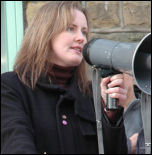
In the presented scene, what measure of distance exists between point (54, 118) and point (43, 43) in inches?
13.6

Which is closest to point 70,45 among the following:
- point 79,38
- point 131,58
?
point 79,38

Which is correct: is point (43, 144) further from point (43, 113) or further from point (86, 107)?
point (86, 107)

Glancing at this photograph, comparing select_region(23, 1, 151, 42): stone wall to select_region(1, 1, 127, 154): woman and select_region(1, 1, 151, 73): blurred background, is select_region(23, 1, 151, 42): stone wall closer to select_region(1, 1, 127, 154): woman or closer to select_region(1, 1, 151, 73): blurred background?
select_region(1, 1, 151, 73): blurred background

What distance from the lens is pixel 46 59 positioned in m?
2.04

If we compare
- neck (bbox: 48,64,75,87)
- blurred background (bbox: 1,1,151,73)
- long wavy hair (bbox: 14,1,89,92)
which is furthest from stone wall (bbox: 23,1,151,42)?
neck (bbox: 48,64,75,87)

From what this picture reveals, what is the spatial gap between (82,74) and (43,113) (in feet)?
1.11

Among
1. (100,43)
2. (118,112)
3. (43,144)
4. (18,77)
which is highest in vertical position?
(100,43)

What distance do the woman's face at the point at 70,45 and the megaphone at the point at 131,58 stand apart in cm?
30

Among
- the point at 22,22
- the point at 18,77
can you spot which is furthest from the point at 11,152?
the point at 22,22

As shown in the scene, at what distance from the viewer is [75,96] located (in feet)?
6.64

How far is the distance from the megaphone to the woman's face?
301mm

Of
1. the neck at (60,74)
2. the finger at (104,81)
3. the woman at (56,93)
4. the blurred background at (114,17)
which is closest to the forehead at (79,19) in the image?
the woman at (56,93)

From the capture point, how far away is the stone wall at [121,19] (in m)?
3.18

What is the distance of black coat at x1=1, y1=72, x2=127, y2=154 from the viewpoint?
181 centimetres
